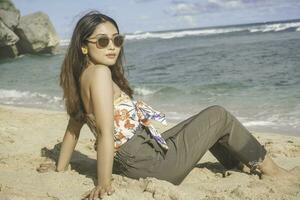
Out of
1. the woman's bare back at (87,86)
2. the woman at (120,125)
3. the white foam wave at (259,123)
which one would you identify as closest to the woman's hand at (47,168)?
the woman at (120,125)

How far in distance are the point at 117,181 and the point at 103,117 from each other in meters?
0.62

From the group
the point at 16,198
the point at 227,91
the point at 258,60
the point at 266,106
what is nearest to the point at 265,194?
the point at 16,198

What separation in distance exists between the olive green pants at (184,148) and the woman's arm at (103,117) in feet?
0.87

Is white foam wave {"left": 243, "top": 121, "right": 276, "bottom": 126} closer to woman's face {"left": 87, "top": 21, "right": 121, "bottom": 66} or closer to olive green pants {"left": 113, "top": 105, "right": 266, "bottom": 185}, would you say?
olive green pants {"left": 113, "top": 105, "right": 266, "bottom": 185}

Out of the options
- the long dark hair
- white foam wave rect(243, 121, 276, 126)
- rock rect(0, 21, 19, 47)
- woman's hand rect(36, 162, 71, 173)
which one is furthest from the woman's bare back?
rock rect(0, 21, 19, 47)

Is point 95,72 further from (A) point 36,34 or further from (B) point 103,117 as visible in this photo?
(A) point 36,34

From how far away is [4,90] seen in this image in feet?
39.1

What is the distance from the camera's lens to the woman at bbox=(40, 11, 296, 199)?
9.02ft

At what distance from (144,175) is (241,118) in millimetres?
4244

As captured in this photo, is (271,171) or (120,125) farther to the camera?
(271,171)

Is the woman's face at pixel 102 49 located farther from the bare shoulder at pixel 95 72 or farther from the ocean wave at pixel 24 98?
the ocean wave at pixel 24 98

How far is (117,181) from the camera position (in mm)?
3084

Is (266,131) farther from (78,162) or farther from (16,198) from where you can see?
(16,198)

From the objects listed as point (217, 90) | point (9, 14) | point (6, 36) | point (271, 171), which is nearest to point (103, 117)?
point (271, 171)
